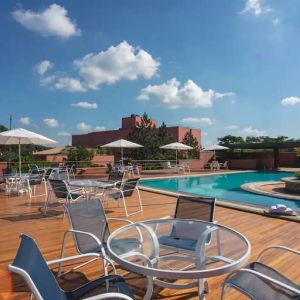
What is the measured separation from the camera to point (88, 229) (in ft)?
10.4

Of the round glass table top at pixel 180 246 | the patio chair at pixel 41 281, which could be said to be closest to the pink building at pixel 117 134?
the round glass table top at pixel 180 246

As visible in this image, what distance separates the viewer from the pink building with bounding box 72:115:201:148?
3556 cm

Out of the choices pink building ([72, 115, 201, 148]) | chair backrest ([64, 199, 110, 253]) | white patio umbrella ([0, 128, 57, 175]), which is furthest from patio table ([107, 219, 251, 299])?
pink building ([72, 115, 201, 148])

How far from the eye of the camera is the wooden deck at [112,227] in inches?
111

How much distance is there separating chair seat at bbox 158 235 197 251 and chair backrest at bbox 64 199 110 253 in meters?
0.62

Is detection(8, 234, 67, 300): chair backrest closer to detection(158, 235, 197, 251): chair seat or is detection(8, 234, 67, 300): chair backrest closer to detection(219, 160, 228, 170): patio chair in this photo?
detection(158, 235, 197, 251): chair seat

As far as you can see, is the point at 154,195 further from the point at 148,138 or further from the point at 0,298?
the point at 148,138

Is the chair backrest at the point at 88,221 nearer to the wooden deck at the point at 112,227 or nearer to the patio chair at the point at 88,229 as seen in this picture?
the patio chair at the point at 88,229

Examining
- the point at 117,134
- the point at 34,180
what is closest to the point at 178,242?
the point at 34,180

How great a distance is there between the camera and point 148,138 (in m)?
21.8

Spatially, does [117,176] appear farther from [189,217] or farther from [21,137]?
[189,217]

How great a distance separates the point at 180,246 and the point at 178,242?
0.26ft

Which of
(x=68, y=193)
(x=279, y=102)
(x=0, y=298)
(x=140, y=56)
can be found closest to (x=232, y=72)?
(x=140, y=56)

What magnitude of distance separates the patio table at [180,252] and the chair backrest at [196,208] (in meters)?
0.41
